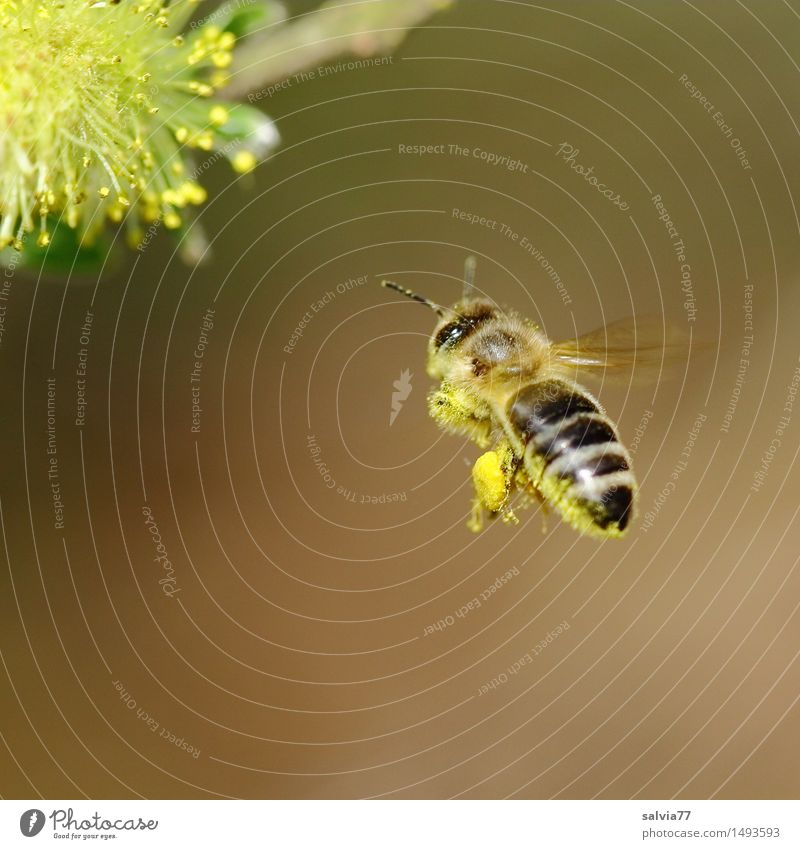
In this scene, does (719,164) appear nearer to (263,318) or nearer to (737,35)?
(737,35)

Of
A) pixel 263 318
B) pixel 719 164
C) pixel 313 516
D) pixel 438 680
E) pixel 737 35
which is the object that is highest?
pixel 737 35

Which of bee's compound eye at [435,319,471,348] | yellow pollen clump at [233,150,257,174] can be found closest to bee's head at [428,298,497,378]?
bee's compound eye at [435,319,471,348]

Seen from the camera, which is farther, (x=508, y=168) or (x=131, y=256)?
(x=508, y=168)

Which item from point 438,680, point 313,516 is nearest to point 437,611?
point 438,680

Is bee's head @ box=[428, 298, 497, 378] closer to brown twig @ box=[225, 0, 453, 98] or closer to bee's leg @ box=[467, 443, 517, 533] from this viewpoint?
bee's leg @ box=[467, 443, 517, 533]

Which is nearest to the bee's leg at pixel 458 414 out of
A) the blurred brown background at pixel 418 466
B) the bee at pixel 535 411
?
the bee at pixel 535 411

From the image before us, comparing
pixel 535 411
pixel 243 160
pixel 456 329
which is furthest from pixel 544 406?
pixel 243 160

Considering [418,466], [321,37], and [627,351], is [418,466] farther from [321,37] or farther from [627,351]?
[321,37]
